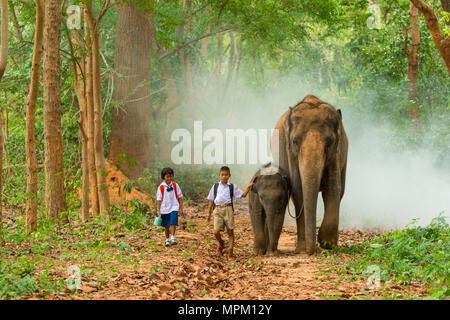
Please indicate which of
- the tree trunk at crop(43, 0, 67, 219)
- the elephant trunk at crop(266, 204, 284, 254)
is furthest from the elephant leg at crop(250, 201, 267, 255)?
the tree trunk at crop(43, 0, 67, 219)

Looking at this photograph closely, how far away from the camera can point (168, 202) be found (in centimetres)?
1004

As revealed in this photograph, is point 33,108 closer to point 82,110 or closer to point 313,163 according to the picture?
point 82,110

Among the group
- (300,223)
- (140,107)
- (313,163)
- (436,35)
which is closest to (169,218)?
(300,223)

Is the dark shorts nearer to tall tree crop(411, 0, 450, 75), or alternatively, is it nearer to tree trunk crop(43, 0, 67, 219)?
tree trunk crop(43, 0, 67, 219)

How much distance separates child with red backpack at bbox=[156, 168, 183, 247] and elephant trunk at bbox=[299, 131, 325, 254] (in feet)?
7.76

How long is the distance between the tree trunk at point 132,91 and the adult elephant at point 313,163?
297 inches

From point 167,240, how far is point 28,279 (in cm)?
409

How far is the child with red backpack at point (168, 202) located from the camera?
9946 mm

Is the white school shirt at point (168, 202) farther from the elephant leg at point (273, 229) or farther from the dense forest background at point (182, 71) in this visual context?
the dense forest background at point (182, 71)

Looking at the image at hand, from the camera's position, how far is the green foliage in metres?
6.30

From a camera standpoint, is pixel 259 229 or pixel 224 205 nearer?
pixel 224 205

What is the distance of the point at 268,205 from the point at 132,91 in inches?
337

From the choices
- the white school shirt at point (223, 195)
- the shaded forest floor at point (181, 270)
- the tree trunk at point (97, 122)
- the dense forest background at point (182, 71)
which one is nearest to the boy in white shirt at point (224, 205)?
the white school shirt at point (223, 195)
